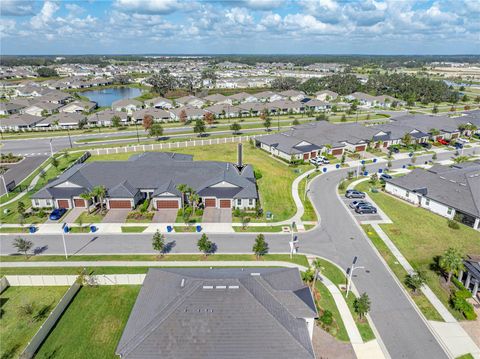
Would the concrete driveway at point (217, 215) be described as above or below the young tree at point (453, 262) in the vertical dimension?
below

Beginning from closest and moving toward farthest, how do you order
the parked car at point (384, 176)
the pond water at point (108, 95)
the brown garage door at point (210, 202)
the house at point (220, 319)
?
the house at point (220, 319) < the brown garage door at point (210, 202) < the parked car at point (384, 176) < the pond water at point (108, 95)

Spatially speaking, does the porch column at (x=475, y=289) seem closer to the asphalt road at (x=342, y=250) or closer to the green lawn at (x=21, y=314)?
the asphalt road at (x=342, y=250)

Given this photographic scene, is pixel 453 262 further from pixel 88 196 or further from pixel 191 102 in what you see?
pixel 191 102

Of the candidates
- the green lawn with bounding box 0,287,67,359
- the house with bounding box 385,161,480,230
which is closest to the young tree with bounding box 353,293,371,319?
the house with bounding box 385,161,480,230

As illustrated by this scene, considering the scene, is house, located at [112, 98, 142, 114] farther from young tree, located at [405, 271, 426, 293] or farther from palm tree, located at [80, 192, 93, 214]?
young tree, located at [405, 271, 426, 293]

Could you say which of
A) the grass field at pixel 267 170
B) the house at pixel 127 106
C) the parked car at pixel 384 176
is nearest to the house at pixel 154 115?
the house at pixel 127 106

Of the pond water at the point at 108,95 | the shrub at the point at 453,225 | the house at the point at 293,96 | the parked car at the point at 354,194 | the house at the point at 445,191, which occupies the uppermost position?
the house at the point at 293,96

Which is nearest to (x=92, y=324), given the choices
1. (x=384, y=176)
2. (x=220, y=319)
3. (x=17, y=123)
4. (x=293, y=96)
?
(x=220, y=319)
